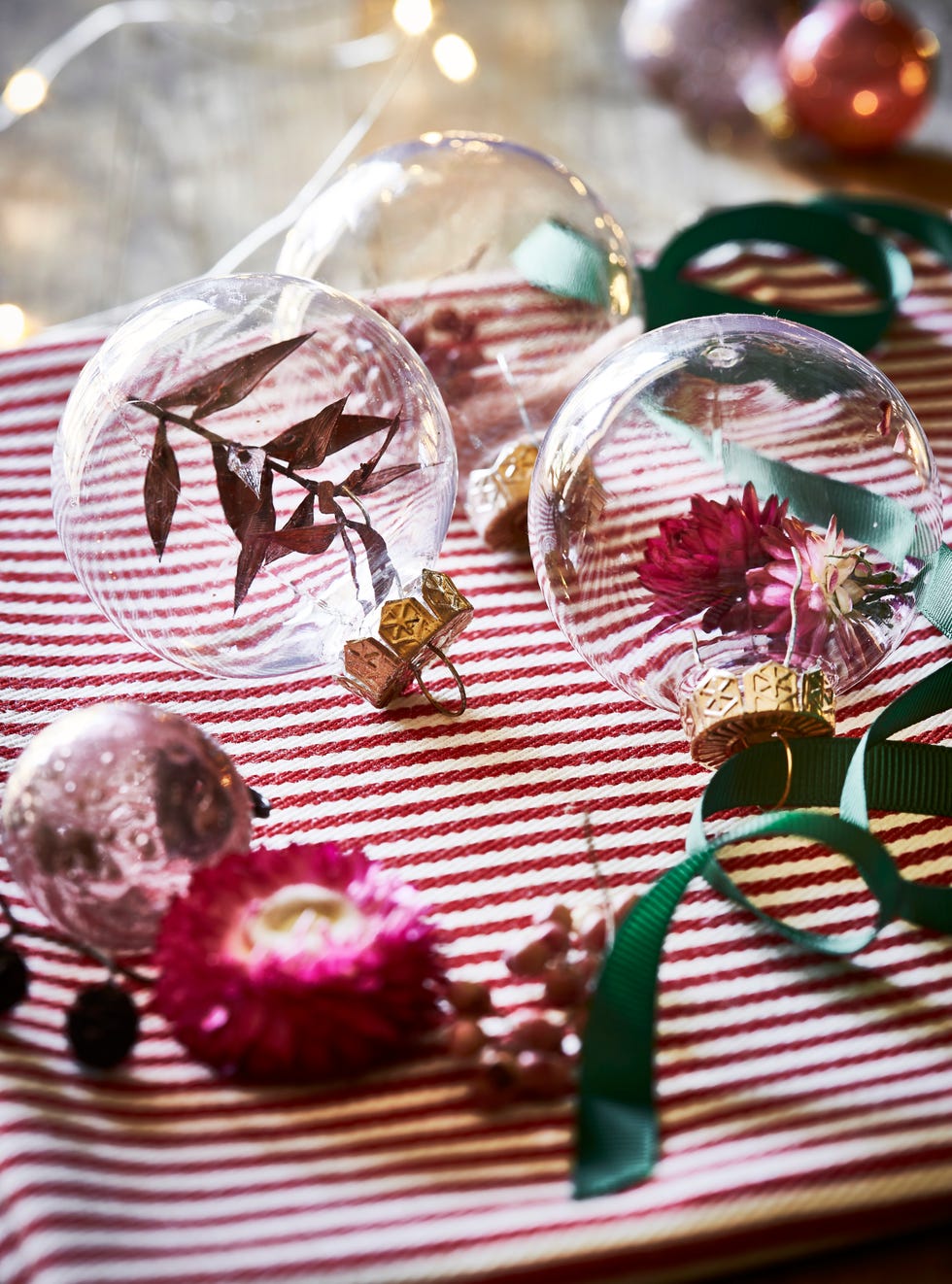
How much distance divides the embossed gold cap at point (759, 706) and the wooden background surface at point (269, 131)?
51cm

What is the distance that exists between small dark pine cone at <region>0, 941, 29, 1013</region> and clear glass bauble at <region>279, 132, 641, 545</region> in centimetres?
31

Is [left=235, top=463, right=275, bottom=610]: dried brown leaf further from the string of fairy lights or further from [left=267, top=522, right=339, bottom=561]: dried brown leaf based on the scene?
the string of fairy lights

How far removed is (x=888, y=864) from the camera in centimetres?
50

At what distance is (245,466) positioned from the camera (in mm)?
572

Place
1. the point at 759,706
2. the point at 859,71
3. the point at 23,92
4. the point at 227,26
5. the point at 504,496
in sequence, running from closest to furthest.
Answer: the point at 759,706
the point at 504,496
the point at 859,71
the point at 23,92
the point at 227,26

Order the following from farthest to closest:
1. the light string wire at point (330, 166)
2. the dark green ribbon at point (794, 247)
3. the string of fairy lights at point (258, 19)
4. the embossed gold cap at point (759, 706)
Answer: the string of fairy lights at point (258, 19) → the light string wire at point (330, 166) → the dark green ribbon at point (794, 247) → the embossed gold cap at point (759, 706)

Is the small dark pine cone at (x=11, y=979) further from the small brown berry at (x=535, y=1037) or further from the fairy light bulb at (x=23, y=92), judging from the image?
the fairy light bulb at (x=23, y=92)

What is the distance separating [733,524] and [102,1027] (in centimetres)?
29

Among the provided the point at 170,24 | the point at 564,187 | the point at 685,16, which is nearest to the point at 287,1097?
the point at 564,187

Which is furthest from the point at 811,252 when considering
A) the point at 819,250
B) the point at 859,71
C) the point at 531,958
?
the point at 531,958

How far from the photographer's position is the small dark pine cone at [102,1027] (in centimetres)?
48

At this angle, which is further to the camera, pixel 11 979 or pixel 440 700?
pixel 440 700

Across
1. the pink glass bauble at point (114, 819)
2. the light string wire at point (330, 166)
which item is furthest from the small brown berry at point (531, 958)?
the light string wire at point (330, 166)

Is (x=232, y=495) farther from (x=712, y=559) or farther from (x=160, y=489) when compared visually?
(x=712, y=559)
